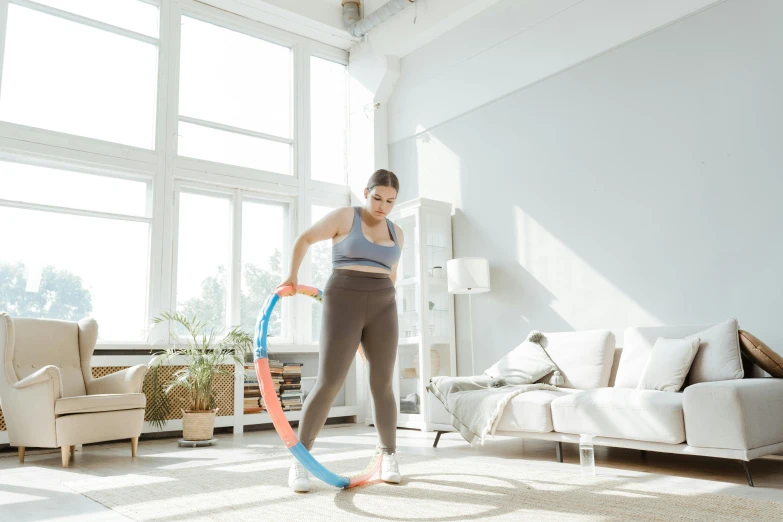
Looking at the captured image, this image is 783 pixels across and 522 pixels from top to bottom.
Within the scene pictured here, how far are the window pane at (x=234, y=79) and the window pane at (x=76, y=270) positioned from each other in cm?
150

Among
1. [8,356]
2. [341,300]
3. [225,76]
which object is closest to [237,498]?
[341,300]

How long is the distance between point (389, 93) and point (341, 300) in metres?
4.71

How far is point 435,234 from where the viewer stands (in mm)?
5922

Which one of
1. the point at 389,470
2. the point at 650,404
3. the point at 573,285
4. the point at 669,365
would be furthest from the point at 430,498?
the point at 573,285

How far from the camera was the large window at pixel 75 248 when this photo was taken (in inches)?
199

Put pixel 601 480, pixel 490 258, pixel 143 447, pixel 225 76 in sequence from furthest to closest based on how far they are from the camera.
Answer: pixel 225 76 < pixel 490 258 < pixel 143 447 < pixel 601 480

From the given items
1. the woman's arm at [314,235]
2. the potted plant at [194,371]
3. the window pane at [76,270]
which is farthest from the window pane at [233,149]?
the woman's arm at [314,235]

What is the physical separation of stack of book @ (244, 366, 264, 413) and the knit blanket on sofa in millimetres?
2168

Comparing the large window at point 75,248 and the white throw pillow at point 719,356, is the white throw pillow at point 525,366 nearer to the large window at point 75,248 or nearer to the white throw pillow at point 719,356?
the white throw pillow at point 719,356

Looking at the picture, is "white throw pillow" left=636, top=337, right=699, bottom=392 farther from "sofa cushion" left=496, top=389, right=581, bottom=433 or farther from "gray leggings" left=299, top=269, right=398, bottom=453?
"gray leggings" left=299, top=269, right=398, bottom=453

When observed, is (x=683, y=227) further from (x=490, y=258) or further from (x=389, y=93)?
(x=389, y=93)

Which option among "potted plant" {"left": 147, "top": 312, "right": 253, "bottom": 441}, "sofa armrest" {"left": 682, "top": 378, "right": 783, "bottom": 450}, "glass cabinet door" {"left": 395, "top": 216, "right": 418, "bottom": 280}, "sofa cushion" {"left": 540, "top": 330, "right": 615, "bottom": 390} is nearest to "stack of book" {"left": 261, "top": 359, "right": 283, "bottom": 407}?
"potted plant" {"left": 147, "top": 312, "right": 253, "bottom": 441}

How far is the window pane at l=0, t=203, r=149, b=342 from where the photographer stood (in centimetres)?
504

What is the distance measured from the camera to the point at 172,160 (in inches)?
231
